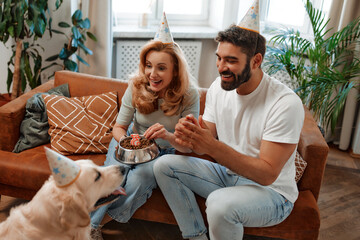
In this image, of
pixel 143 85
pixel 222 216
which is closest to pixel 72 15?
pixel 143 85

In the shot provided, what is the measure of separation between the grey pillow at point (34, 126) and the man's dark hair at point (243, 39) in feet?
4.31

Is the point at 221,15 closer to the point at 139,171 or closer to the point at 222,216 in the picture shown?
the point at 139,171

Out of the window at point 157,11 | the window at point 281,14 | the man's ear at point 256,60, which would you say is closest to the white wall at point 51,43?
the window at point 157,11

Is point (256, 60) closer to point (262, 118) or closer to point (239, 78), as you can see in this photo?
point (239, 78)

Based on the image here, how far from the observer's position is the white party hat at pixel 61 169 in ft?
4.24

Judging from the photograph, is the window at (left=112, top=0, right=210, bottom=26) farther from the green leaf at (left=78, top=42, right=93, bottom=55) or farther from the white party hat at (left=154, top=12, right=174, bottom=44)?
the white party hat at (left=154, top=12, right=174, bottom=44)

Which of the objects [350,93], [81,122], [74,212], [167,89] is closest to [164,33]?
[167,89]

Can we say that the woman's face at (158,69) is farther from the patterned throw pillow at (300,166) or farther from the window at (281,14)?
the window at (281,14)

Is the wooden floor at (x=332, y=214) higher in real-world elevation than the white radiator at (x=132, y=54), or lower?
lower

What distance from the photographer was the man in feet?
5.45

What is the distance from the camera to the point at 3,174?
2.14 metres

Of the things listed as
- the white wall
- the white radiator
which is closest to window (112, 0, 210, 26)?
the white radiator

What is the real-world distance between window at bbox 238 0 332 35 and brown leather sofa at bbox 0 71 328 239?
1.75 meters

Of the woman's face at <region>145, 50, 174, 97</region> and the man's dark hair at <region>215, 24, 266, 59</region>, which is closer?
the man's dark hair at <region>215, 24, 266, 59</region>
